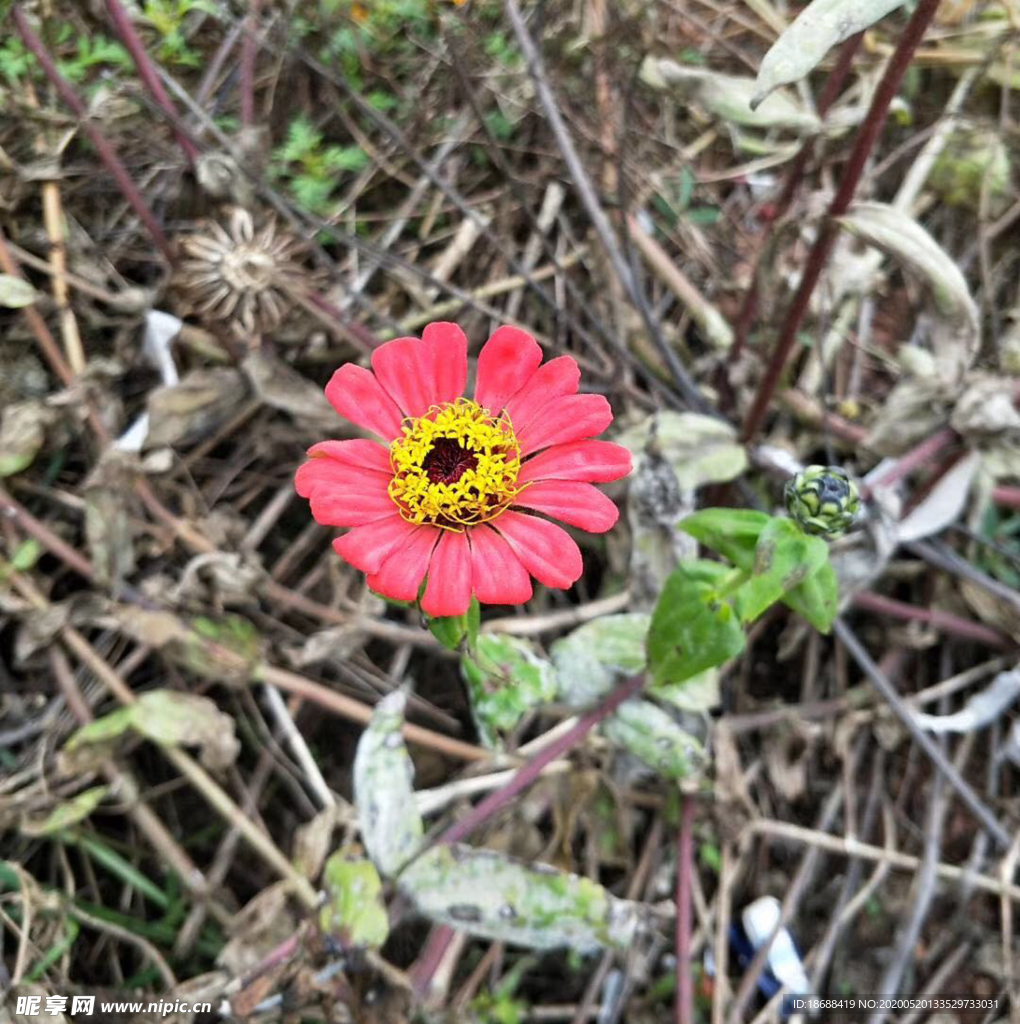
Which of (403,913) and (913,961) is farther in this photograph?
(913,961)

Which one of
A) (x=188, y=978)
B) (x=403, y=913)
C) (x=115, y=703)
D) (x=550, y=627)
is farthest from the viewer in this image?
(x=550, y=627)

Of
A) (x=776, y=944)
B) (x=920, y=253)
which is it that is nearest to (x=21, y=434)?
(x=920, y=253)

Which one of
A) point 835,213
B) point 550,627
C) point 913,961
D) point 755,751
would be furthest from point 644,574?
point 913,961

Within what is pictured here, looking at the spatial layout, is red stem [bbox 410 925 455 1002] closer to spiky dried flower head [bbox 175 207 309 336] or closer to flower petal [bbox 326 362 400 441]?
flower petal [bbox 326 362 400 441]

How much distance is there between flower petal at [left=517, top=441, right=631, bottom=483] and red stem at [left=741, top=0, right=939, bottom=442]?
0.67m

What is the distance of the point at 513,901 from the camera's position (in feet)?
5.26

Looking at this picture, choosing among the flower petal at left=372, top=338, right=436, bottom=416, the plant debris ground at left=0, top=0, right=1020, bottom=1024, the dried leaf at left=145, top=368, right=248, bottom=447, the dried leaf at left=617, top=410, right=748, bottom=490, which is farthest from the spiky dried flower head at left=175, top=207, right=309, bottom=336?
the dried leaf at left=617, top=410, right=748, bottom=490

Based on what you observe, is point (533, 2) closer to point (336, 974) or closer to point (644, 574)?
point (644, 574)

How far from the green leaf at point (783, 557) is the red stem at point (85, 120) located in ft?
4.68

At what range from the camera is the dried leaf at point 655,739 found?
5.80ft

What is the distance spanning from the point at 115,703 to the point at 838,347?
2.00 metres

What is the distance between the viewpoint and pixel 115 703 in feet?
6.57

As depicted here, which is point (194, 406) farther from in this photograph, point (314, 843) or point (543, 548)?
point (543, 548)

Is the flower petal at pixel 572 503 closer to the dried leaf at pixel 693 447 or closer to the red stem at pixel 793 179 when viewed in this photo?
the dried leaf at pixel 693 447
